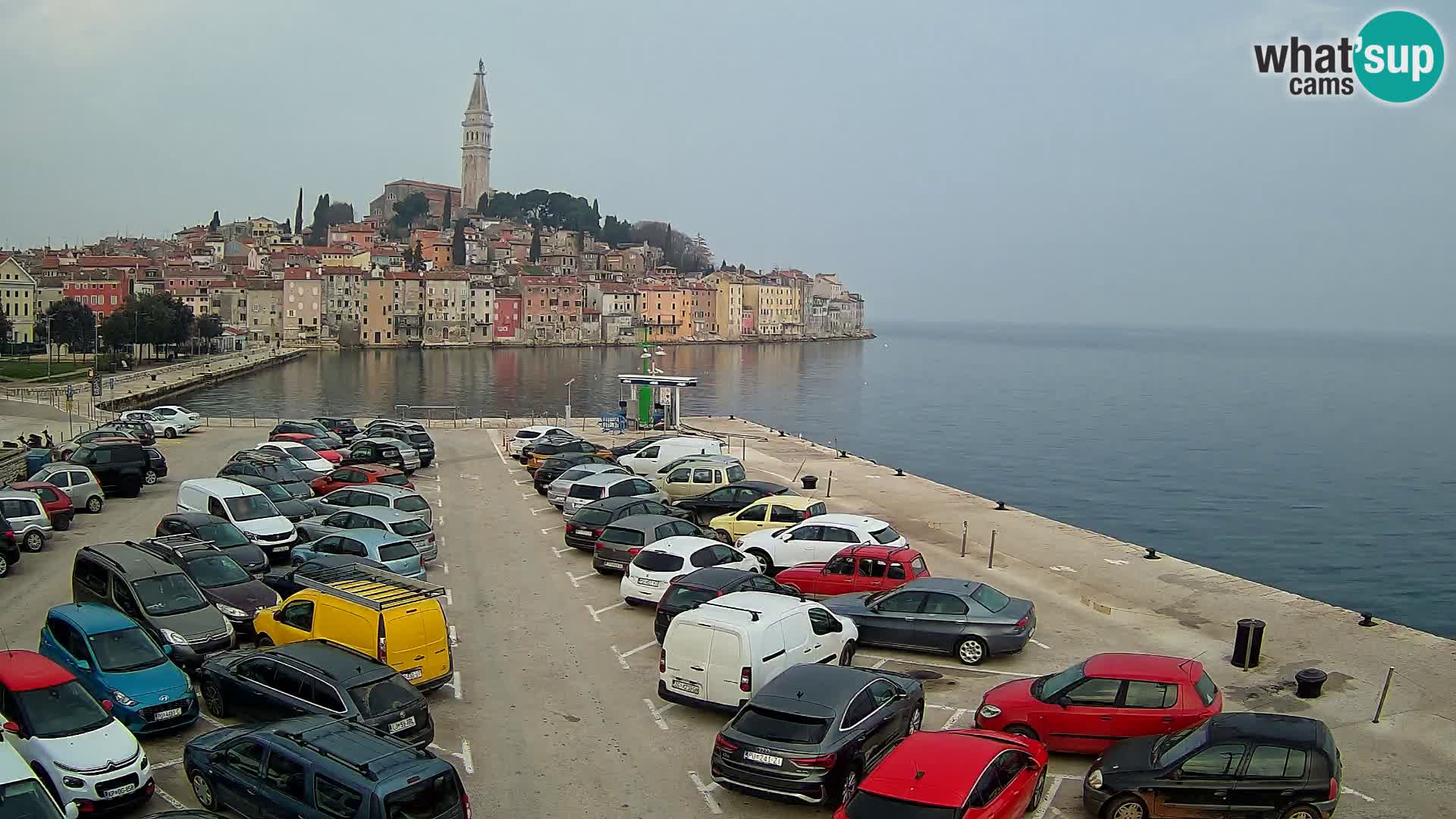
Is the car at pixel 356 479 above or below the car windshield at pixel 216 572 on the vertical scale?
below

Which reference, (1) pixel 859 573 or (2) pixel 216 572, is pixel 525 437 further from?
(2) pixel 216 572

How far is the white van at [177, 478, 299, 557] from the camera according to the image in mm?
Answer: 17250

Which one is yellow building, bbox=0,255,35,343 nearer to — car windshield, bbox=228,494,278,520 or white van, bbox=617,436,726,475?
white van, bbox=617,436,726,475

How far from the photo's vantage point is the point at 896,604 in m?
13.2

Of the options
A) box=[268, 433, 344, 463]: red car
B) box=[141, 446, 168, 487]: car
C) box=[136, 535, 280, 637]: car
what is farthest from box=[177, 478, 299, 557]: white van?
box=[268, 433, 344, 463]: red car

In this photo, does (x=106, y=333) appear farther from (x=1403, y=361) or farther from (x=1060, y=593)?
(x=1403, y=361)

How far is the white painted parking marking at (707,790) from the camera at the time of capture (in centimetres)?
884

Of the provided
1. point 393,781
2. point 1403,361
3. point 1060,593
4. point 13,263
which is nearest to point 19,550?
point 393,781

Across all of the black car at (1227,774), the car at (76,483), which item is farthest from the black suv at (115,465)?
the black car at (1227,774)

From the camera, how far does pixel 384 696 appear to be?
9.36 metres

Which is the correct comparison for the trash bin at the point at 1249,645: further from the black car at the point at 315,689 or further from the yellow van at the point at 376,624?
the black car at the point at 315,689

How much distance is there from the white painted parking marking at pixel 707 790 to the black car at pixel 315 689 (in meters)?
2.24

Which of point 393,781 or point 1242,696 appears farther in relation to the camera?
point 1242,696

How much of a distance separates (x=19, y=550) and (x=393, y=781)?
514 inches
